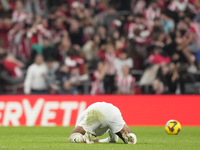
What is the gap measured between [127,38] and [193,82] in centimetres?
322

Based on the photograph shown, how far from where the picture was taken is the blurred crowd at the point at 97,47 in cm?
1620

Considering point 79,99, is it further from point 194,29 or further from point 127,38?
point 194,29

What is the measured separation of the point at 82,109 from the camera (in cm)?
1511

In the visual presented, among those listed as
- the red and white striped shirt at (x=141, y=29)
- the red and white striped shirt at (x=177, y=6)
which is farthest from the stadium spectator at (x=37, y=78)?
the red and white striped shirt at (x=177, y=6)

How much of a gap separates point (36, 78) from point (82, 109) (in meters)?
2.29

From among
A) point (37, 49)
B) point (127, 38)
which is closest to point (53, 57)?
point (37, 49)

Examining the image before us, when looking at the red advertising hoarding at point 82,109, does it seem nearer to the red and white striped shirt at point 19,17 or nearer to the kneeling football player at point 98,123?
the red and white striped shirt at point 19,17

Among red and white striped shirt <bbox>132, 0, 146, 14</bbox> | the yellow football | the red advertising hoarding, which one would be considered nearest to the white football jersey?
the yellow football

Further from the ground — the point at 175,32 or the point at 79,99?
the point at 175,32

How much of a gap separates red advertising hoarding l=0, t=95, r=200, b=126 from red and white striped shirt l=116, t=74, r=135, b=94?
97cm

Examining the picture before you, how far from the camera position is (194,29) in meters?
17.8

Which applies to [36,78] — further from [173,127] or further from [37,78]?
[173,127]

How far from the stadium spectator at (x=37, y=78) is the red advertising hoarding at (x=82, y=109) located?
0.99 meters

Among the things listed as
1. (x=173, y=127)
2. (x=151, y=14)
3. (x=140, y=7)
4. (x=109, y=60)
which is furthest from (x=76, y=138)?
(x=140, y=7)
